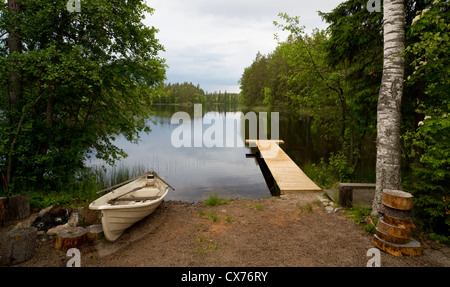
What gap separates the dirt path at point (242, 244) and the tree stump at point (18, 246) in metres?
0.15

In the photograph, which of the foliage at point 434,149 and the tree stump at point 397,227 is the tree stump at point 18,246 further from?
the foliage at point 434,149

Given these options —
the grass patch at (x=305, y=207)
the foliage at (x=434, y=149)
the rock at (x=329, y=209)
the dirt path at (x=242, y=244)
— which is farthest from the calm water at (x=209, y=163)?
the foliage at (x=434, y=149)

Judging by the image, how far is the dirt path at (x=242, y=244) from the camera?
4.04 m

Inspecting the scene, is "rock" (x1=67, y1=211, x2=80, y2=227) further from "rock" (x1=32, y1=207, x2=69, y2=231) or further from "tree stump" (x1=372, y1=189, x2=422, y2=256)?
"tree stump" (x1=372, y1=189, x2=422, y2=256)

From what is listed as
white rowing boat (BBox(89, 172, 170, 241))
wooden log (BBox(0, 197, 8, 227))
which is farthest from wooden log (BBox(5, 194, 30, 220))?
white rowing boat (BBox(89, 172, 170, 241))

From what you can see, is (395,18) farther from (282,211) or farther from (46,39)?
(46,39)

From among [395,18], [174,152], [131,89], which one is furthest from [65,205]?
[174,152]

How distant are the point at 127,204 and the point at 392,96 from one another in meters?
6.03

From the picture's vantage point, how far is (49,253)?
438 cm

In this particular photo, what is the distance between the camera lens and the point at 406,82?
18.4 ft

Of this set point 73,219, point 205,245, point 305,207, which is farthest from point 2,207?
point 305,207

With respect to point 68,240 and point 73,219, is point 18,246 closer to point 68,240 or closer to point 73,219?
point 68,240
